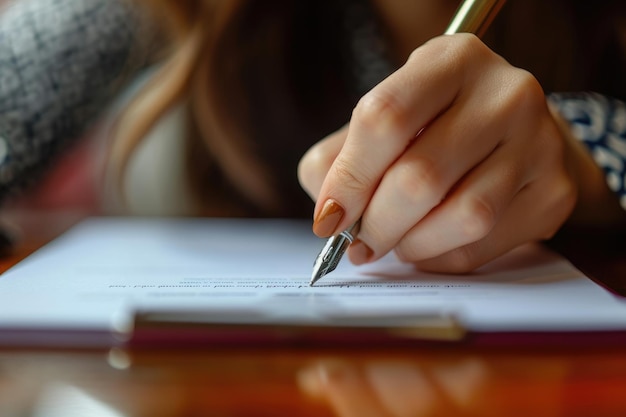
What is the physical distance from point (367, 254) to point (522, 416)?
0.54 feet

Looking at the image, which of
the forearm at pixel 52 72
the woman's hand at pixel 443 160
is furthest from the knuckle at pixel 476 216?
the forearm at pixel 52 72

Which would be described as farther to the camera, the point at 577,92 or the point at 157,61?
the point at 157,61

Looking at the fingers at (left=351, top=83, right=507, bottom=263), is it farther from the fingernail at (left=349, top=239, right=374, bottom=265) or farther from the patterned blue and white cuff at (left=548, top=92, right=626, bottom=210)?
the patterned blue and white cuff at (left=548, top=92, right=626, bottom=210)

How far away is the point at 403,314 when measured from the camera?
0.91 feet

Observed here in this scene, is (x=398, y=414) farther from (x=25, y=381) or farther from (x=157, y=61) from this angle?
(x=157, y=61)

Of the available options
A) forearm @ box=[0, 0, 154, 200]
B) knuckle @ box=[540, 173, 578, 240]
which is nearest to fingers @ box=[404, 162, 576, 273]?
knuckle @ box=[540, 173, 578, 240]

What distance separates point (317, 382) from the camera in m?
0.25

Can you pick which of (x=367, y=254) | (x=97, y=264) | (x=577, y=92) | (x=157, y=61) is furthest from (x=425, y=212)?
(x=157, y=61)

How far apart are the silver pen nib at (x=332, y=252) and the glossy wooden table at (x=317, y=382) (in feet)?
0.27

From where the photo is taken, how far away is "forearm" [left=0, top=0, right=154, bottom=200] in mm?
654

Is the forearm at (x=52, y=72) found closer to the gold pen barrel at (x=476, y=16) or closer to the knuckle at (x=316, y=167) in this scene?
the knuckle at (x=316, y=167)

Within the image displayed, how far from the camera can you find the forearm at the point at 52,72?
25.8 inches

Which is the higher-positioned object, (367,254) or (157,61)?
(367,254)

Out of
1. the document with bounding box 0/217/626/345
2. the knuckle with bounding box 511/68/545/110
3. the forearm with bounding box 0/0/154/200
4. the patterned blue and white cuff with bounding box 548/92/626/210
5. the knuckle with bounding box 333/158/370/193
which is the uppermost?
the knuckle with bounding box 511/68/545/110
